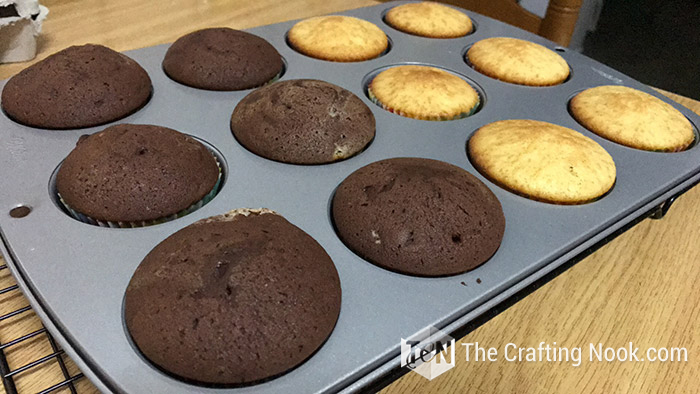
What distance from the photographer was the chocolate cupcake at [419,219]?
0.92 m

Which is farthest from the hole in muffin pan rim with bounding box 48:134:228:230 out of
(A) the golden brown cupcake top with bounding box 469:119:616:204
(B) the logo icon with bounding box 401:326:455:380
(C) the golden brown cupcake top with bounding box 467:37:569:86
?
(C) the golden brown cupcake top with bounding box 467:37:569:86

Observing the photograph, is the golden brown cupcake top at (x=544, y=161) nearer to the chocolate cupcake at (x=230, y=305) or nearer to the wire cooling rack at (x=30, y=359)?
the chocolate cupcake at (x=230, y=305)

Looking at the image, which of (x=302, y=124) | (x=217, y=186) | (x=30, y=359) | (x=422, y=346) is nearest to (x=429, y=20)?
(x=302, y=124)

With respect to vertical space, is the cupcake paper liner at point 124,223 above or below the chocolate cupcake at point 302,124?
below

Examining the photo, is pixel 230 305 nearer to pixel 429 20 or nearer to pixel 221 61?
pixel 221 61

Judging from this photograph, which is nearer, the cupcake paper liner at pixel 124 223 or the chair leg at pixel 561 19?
the cupcake paper liner at pixel 124 223

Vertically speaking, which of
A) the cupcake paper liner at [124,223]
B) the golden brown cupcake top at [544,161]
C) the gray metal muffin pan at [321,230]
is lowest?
the cupcake paper liner at [124,223]

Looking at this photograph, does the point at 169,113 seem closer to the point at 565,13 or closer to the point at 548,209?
the point at 548,209

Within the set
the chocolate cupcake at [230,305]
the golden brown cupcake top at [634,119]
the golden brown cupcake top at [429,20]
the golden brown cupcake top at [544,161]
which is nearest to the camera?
the chocolate cupcake at [230,305]

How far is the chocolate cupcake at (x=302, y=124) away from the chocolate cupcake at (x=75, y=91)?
0.98 ft

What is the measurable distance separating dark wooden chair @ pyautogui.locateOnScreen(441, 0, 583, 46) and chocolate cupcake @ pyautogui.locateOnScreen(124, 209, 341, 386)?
5.83ft

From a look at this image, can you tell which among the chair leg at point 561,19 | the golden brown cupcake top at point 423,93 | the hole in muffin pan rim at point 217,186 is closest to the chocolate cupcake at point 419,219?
the hole in muffin pan rim at point 217,186

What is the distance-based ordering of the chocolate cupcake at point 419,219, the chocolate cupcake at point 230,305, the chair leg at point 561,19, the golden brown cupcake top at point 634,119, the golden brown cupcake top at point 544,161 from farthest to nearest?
the chair leg at point 561,19 < the golden brown cupcake top at point 634,119 < the golden brown cupcake top at point 544,161 < the chocolate cupcake at point 419,219 < the chocolate cupcake at point 230,305

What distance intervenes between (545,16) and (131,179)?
6.31 ft
